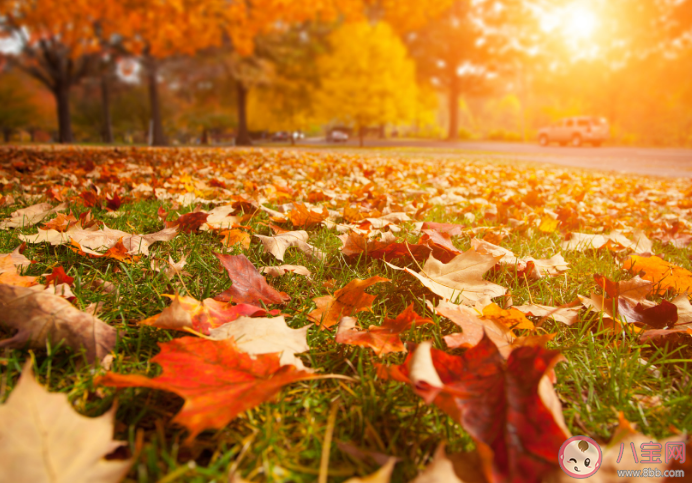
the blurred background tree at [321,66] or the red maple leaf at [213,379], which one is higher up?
the blurred background tree at [321,66]

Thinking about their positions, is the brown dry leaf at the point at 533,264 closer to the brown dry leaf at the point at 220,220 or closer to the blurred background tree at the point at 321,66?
the brown dry leaf at the point at 220,220

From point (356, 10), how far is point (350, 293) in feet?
32.6

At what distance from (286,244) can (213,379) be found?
31.5 inches

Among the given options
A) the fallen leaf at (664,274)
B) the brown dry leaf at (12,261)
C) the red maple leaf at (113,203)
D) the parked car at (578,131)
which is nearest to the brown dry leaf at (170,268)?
the brown dry leaf at (12,261)

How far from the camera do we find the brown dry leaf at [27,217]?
155 centimetres

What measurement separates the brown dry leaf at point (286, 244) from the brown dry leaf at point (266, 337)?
1.63ft

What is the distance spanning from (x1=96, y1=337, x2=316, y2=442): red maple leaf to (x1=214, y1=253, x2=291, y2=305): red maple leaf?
0.29 metres

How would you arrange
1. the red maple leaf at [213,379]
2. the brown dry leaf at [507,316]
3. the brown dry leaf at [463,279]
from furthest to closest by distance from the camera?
the brown dry leaf at [463,279] < the brown dry leaf at [507,316] < the red maple leaf at [213,379]

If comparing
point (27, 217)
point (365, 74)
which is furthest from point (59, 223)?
point (365, 74)

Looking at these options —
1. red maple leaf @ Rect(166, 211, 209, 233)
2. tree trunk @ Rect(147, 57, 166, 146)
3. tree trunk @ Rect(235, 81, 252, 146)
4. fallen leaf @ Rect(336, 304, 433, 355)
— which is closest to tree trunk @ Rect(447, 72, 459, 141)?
tree trunk @ Rect(235, 81, 252, 146)

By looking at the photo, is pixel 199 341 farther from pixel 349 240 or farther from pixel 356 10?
pixel 356 10

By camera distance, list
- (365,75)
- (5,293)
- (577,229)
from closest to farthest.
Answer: (5,293) < (577,229) < (365,75)

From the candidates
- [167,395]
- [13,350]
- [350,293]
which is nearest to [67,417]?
[167,395]

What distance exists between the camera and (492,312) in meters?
0.94
